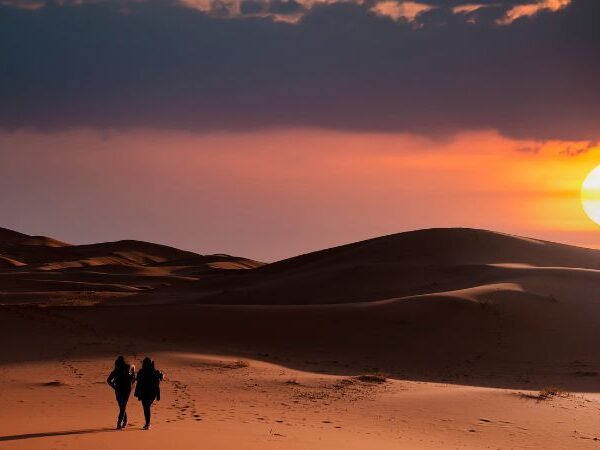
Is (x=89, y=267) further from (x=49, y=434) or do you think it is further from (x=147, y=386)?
(x=49, y=434)

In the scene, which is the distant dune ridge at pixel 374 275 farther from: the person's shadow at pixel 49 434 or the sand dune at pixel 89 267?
the person's shadow at pixel 49 434

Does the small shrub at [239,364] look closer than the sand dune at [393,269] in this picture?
Yes

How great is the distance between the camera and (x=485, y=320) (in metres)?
31.5

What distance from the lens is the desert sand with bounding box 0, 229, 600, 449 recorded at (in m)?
13.9

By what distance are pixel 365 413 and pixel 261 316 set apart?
16.3m

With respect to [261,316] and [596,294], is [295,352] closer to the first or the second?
[261,316]

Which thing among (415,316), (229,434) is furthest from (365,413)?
(415,316)

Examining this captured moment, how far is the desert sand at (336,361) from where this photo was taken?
13922 millimetres

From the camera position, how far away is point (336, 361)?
88.3 ft

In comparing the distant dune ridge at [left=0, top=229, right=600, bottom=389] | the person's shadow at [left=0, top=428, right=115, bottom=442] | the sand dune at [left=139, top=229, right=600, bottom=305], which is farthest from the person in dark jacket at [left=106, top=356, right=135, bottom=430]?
the sand dune at [left=139, top=229, right=600, bottom=305]

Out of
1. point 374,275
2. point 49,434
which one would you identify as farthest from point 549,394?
point 374,275

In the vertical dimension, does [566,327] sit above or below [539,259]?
below

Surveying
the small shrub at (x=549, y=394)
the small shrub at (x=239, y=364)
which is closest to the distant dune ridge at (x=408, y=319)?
the small shrub at (x=239, y=364)

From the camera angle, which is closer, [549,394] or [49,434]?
[49,434]
